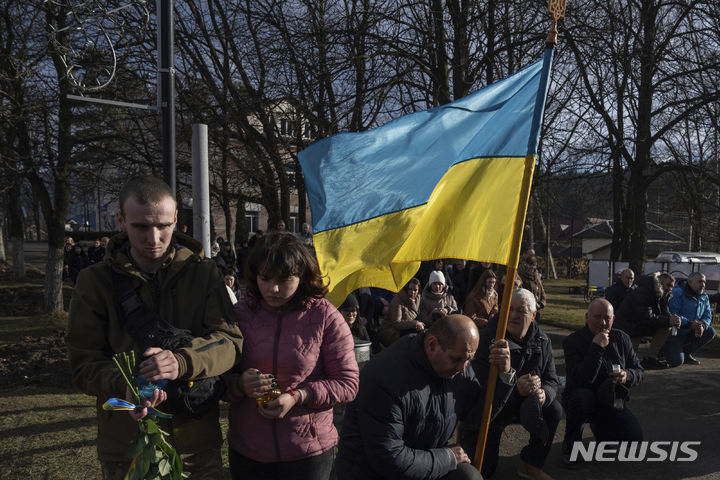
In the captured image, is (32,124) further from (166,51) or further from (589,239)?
(589,239)

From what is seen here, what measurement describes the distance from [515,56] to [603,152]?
4.10 metres

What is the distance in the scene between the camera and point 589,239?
53719 millimetres

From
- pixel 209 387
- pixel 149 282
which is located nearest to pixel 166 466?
pixel 209 387

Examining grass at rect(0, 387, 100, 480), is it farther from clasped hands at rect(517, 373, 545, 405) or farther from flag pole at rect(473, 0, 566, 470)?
clasped hands at rect(517, 373, 545, 405)

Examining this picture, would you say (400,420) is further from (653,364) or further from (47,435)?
(653,364)

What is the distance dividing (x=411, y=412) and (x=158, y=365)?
138cm

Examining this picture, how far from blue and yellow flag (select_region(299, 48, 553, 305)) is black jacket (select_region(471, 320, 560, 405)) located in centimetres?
125

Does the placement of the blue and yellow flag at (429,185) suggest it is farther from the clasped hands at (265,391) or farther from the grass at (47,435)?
the grass at (47,435)

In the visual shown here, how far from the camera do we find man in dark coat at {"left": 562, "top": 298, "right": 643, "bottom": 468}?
4551 mm

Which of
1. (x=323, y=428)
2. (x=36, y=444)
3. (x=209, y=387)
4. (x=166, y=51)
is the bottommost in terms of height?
(x=36, y=444)

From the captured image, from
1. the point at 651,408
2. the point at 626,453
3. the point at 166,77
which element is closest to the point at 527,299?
the point at 626,453

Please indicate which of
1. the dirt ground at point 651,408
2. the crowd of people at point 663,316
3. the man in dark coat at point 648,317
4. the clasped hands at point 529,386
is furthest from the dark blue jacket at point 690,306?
the clasped hands at point 529,386

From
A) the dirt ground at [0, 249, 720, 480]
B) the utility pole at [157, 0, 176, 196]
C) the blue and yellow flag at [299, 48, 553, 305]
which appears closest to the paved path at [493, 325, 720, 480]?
the dirt ground at [0, 249, 720, 480]

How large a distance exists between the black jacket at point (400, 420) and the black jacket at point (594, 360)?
2.19 m
